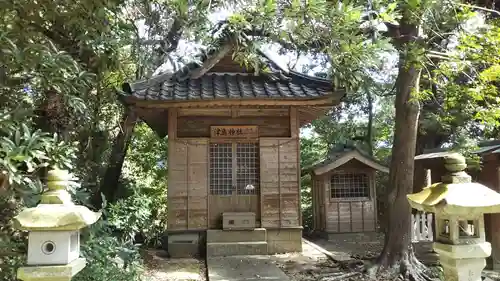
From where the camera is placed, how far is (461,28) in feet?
18.1

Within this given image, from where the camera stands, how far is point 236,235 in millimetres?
9672

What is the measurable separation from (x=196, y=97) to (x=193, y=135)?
119cm

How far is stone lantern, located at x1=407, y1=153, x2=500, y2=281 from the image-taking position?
3.66m

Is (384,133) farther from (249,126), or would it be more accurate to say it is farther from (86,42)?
(86,42)

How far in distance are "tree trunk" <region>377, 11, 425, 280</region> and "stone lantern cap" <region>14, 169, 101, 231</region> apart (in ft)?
18.7

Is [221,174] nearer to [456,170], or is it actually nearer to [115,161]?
[115,161]

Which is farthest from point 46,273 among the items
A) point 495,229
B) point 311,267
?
point 495,229

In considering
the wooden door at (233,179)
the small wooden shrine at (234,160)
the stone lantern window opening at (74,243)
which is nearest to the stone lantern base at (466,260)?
the stone lantern window opening at (74,243)

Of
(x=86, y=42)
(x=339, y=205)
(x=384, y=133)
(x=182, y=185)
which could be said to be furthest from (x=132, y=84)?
(x=384, y=133)

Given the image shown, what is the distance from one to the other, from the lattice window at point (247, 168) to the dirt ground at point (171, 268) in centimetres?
206

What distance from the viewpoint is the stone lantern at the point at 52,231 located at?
321 centimetres

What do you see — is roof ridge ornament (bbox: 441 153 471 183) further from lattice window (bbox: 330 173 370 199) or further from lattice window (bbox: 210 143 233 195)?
lattice window (bbox: 330 173 370 199)

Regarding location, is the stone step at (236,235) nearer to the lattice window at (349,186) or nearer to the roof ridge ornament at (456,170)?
the lattice window at (349,186)

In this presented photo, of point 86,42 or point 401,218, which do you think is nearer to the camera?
point 86,42
